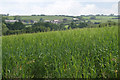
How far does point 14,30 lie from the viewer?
980 centimetres

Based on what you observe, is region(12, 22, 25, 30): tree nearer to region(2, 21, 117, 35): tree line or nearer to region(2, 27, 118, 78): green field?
region(2, 21, 117, 35): tree line

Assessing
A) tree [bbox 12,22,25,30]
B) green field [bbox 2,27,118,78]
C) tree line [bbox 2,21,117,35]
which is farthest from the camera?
tree [bbox 12,22,25,30]

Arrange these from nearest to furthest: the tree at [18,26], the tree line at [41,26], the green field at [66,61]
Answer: the green field at [66,61] < the tree line at [41,26] < the tree at [18,26]

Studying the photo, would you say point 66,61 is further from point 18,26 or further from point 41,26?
point 18,26

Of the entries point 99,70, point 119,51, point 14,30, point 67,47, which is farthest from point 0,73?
point 14,30

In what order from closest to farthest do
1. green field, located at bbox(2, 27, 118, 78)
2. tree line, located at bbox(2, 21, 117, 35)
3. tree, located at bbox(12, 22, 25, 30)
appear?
green field, located at bbox(2, 27, 118, 78) → tree line, located at bbox(2, 21, 117, 35) → tree, located at bbox(12, 22, 25, 30)

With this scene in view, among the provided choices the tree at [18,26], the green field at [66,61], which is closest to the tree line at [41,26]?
the tree at [18,26]

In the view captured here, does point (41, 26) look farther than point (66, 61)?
Yes

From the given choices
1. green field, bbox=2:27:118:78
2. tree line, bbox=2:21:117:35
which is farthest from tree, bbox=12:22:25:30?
green field, bbox=2:27:118:78

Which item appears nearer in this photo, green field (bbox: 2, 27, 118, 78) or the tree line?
green field (bbox: 2, 27, 118, 78)

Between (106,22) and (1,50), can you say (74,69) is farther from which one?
(106,22)

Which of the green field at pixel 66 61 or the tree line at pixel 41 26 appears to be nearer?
the green field at pixel 66 61

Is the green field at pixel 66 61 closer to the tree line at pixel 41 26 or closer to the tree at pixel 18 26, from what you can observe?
the tree line at pixel 41 26

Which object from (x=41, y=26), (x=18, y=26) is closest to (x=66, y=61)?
(x=41, y=26)
